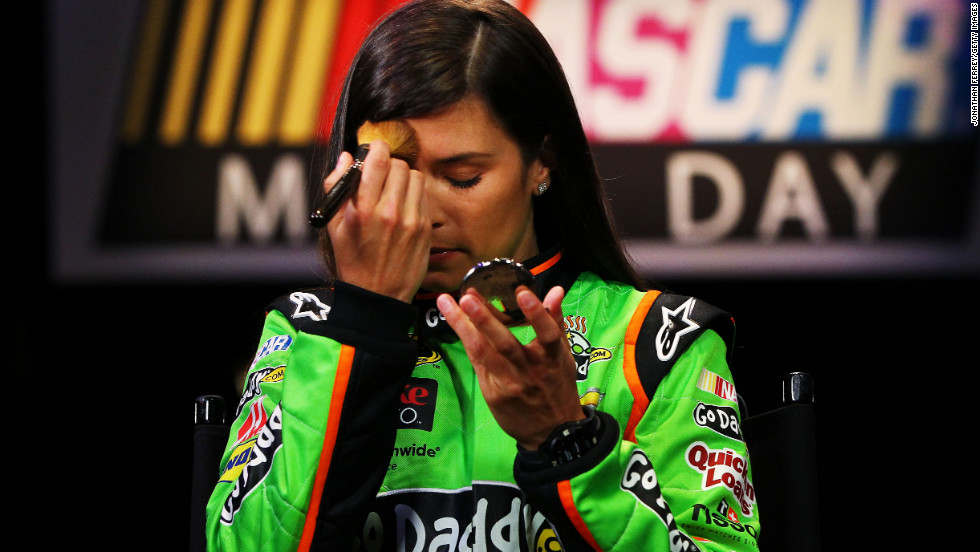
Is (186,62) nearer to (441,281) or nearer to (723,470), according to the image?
(441,281)

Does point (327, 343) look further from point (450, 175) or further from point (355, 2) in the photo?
point (355, 2)

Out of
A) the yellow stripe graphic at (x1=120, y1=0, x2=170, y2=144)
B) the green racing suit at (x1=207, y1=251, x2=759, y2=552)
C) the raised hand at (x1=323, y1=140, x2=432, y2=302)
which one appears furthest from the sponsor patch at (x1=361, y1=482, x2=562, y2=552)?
the yellow stripe graphic at (x1=120, y1=0, x2=170, y2=144)

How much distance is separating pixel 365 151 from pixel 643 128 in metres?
1.46

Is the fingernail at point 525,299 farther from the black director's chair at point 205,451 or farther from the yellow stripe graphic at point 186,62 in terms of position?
the yellow stripe graphic at point 186,62

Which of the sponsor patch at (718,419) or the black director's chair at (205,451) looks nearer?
the sponsor patch at (718,419)

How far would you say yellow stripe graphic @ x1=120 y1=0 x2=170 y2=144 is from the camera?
2.65 m

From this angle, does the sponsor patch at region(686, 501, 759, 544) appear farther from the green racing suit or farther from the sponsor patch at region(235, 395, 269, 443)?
the sponsor patch at region(235, 395, 269, 443)

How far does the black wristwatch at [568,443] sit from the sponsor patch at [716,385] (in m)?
0.26

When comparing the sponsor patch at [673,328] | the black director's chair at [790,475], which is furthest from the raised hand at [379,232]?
the black director's chair at [790,475]

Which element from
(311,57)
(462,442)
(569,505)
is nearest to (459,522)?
(462,442)

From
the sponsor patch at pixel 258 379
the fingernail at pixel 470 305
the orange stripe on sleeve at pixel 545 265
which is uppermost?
the orange stripe on sleeve at pixel 545 265

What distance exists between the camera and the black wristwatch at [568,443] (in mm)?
1084

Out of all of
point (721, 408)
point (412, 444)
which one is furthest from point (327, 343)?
point (721, 408)

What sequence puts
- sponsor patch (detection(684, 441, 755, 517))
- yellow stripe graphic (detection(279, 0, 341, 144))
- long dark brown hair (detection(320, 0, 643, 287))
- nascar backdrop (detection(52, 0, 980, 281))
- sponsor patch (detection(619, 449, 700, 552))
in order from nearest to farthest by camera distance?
1. sponsor patch (detection(619, 449, 700, 552))
2. sponsor patch (detection(684, 441, 755, 517))
3. long dark brown hair (detection(320, 0, 643, 287))
4. nascar backdrop (detection(52, 0, 980, 281))
5. yellow stripe graphic (detection(279, 0, 341, 144))
